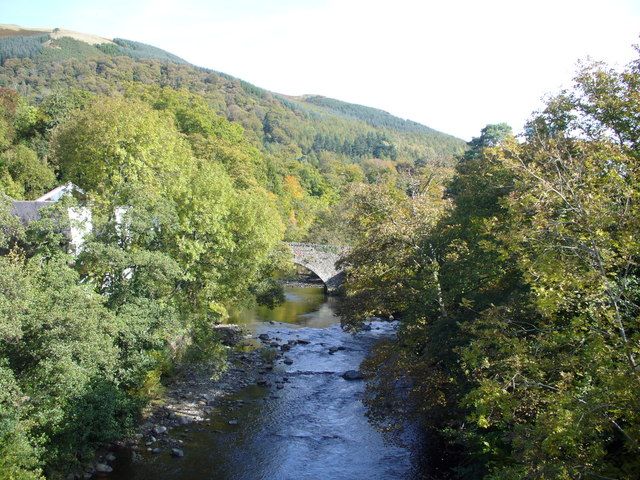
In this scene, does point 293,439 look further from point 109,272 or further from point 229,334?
point 229,334

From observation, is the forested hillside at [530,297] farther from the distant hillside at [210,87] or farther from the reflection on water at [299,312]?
the distant hillside at [210,87]

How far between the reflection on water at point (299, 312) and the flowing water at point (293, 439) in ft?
32.3

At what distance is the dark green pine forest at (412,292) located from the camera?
9.27m

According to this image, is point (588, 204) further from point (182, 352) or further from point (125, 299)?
point (182, 352)

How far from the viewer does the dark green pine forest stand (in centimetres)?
927

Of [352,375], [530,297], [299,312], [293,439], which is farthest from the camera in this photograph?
[299,312]

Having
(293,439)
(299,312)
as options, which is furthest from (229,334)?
(293,439)

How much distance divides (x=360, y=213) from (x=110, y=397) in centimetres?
1148

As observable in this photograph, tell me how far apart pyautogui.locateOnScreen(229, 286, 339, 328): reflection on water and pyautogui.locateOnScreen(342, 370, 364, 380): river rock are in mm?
10599

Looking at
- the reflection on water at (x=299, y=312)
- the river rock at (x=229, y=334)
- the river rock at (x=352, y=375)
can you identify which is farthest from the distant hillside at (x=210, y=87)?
the river rock at (x=352, y=375)

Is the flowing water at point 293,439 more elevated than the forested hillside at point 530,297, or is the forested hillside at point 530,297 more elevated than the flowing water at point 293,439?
the forested hillside at point 530,297

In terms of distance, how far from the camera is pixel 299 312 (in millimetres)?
46844

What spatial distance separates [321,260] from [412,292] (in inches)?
1389

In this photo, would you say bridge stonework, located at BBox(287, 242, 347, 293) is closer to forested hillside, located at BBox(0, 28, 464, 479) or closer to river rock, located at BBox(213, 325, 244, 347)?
forested hillside, located at BBox(0, 28, 464, 479)
